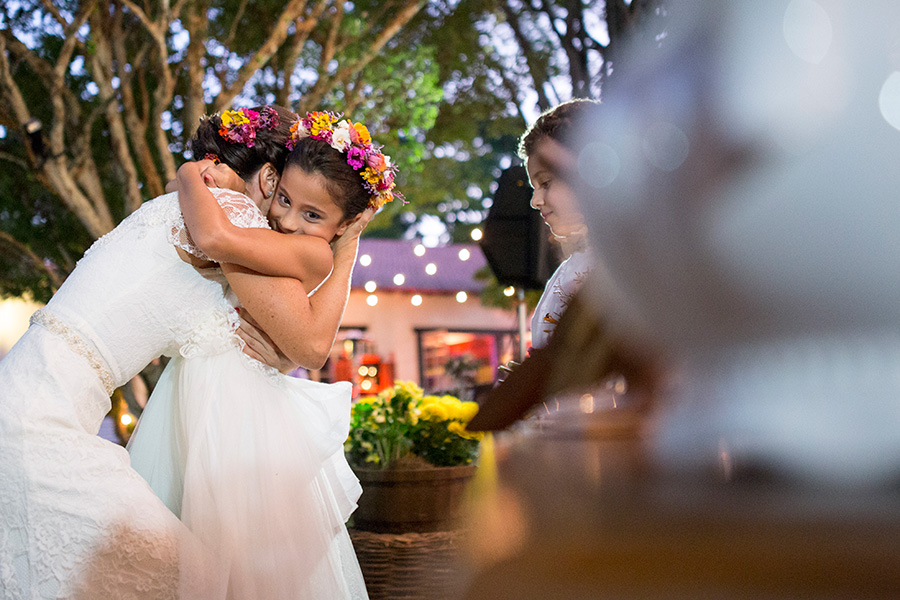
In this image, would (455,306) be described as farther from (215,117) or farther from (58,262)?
(215,117)

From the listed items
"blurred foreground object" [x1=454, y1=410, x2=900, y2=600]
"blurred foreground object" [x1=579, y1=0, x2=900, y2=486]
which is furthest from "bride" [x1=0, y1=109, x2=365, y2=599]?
"blurred foreground object" [x1=579, y1=0, x2=900, y2=486]

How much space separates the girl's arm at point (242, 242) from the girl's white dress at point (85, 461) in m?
0.10

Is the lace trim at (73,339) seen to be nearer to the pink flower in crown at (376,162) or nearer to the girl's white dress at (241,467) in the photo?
the girl's white dress at (241,467)

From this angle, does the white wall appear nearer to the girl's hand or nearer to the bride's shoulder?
the girl's hand

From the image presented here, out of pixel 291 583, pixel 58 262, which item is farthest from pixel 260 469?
pixel 58 262

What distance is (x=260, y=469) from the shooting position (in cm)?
179

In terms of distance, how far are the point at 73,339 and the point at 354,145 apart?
0.86 m

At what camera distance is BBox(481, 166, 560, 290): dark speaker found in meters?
6.21

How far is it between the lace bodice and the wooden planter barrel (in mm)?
2980

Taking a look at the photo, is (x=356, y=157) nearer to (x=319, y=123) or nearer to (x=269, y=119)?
(x=319, y=123)

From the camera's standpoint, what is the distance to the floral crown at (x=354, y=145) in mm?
2035

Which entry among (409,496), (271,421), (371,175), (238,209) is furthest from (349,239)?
(409,496)

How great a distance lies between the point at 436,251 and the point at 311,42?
11.2 meters

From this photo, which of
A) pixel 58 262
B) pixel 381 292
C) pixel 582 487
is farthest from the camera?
pixel 381 292
